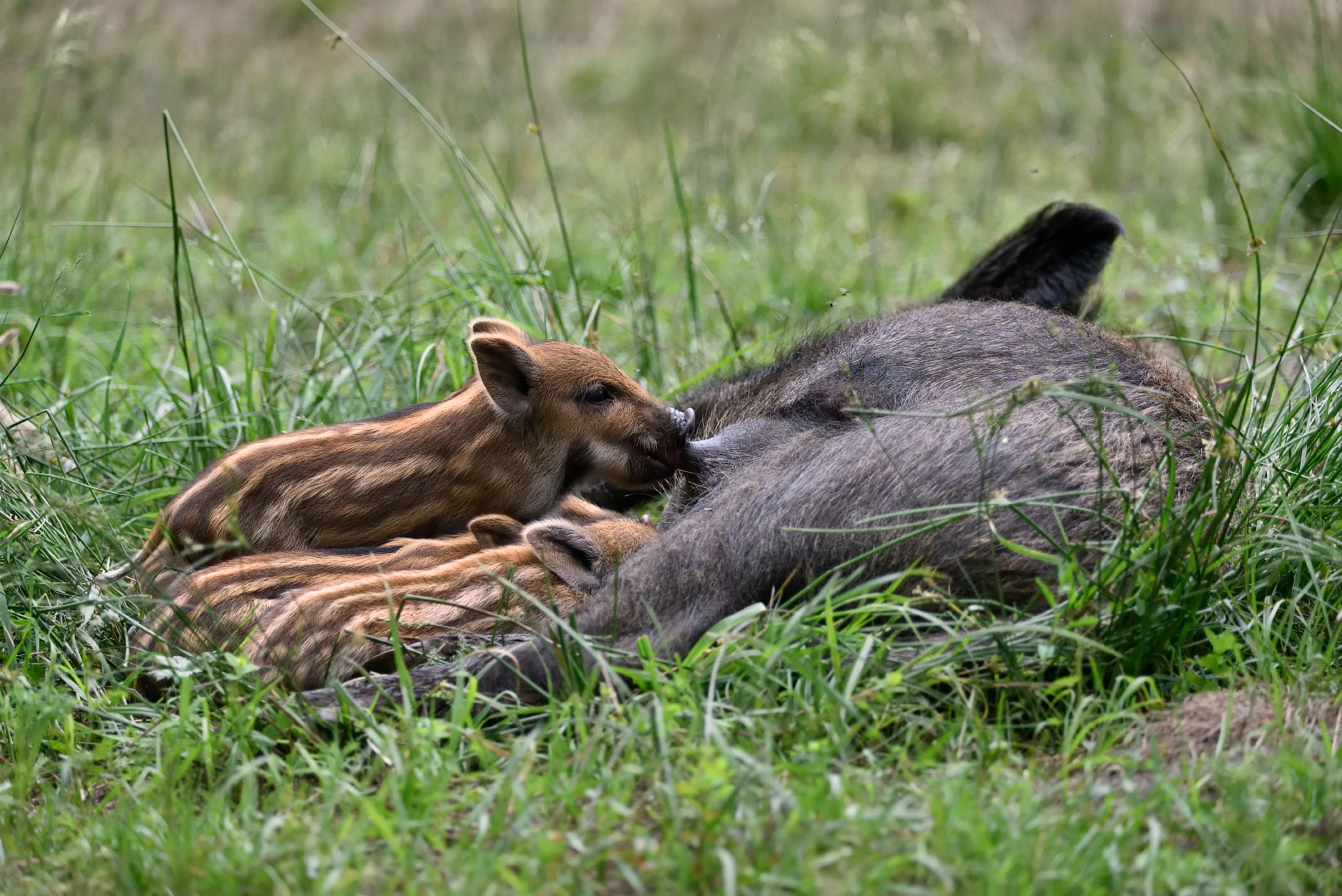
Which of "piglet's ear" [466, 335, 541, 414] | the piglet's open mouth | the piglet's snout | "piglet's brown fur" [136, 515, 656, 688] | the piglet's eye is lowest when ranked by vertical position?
"piglet's brown fur" [136, 515, 656, 688]

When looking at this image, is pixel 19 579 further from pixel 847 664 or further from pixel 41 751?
pixel 847 664

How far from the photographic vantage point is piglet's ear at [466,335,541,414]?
352 cm

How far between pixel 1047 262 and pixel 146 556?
3.01 meters

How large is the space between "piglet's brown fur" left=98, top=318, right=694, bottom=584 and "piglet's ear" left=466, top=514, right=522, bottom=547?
1.01 ft

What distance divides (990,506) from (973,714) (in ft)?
1.47

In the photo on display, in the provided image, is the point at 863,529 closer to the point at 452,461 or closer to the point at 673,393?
the point at 452,461

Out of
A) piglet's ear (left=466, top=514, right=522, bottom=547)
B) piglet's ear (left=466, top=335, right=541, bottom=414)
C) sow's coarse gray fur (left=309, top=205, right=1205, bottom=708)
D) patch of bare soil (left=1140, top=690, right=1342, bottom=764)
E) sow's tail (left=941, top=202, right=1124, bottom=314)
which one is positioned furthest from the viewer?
sow's tail (left=941, top=202, right=1124, bottom=314)

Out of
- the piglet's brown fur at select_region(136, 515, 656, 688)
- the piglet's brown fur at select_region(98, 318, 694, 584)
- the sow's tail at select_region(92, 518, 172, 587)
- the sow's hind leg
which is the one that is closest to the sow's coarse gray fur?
the sow's hind leg

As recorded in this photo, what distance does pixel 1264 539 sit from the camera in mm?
2908

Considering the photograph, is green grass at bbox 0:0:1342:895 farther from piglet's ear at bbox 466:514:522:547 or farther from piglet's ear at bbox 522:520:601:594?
piglet's ear at bbox 466:514:522:547

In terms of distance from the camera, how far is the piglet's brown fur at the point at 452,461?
10.9ft

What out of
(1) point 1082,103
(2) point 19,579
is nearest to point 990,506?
(2) point 19,579

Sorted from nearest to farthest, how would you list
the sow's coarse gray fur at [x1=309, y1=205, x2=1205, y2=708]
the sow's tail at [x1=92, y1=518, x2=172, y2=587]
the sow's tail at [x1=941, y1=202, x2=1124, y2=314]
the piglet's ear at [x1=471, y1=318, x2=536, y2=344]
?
the sow's coarse gray fur at [x1=309, y1=205, x2=1205, y2=708]
the sow's tail at [x1=92, y1=518, x2=172, y2=587]
the piglet's ear at [x1=471, y1=318, x2=536, y2=344]
the sow's tail at [x1=941, y1=202, x2=1124, y2=314]

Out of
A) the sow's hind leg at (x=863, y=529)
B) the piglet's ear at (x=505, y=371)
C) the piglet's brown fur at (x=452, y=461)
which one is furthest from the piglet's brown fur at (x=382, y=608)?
the piglet's ear at (x=505, y=371)
